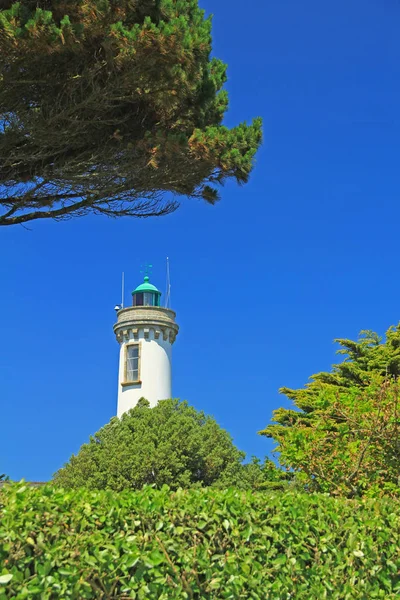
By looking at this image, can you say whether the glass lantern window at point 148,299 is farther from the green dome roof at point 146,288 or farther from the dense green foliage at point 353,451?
the dense green foliage at point 353,451

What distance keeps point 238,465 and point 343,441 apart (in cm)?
1674

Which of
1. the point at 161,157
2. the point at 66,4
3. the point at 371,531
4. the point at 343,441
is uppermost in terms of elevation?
the point at 66,4

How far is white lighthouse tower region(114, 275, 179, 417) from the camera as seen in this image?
31509 millimetres

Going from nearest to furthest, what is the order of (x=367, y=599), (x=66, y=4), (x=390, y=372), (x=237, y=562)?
(x=237, y=562) < (x=367, y=599) < (x=66, y=4) < (x=390, y=372)

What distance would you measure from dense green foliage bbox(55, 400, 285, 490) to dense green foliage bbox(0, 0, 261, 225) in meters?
12.7

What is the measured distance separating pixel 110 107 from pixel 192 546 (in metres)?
7.07

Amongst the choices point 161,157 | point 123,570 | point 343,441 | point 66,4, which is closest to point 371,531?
point 123,570

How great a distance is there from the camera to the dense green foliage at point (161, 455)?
22.2 metres

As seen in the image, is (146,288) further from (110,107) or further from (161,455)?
(110,107)

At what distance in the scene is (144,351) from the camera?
105 ft

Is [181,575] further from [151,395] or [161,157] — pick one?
[151,395]

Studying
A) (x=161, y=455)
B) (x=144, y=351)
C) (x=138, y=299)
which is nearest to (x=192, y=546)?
(x=161, y=455)

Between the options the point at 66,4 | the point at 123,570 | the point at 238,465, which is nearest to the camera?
the point at 123,570

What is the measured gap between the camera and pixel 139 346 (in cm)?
3209
